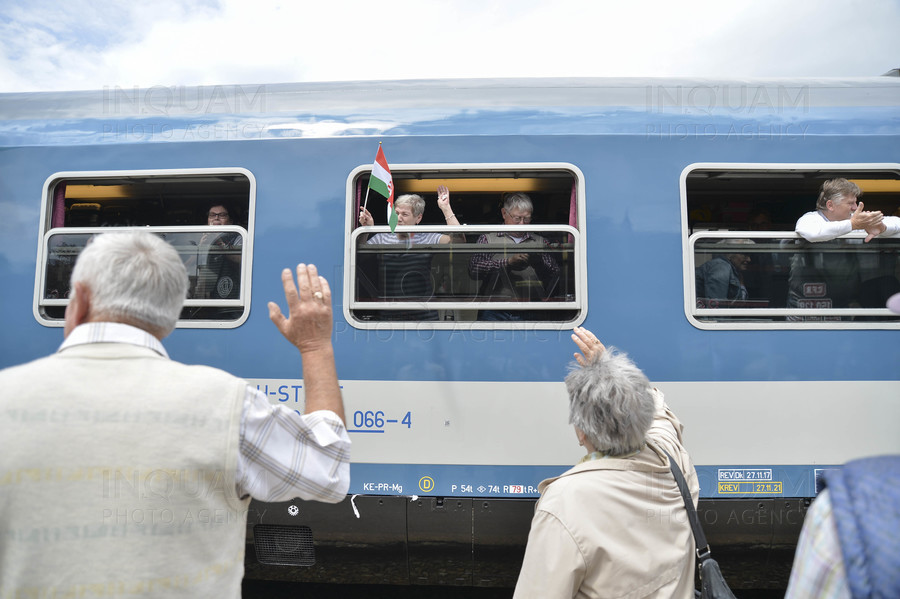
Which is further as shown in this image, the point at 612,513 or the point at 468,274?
the point at 468,274

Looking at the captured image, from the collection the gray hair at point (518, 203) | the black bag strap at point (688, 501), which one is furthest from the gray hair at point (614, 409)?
the gray hair at point (518, 203)

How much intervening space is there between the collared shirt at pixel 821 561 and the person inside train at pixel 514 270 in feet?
7.86

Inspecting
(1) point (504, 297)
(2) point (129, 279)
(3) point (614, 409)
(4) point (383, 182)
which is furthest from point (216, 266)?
(3) point (614, 409)

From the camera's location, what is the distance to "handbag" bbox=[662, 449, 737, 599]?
200 centimetres

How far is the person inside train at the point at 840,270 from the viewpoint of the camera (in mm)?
3375

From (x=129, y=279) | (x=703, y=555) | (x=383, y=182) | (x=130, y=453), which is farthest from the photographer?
(x=383, y=182)

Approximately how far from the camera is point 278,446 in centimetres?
145

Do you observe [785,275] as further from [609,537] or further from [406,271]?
[609,537]

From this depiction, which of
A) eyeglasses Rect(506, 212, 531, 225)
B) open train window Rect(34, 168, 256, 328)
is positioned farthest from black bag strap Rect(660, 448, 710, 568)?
open train window Rect(34, 168, 256, 328)

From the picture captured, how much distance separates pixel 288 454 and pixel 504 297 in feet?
6.81

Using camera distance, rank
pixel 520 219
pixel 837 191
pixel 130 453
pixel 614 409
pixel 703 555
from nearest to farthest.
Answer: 1. pixel 130 453
2. pixel 614 409
3. pixel 703 555
4. pixel 837 191
5. pixel 520 219

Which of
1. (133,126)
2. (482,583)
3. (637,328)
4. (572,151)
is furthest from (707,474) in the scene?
(133,126)

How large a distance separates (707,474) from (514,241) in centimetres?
172

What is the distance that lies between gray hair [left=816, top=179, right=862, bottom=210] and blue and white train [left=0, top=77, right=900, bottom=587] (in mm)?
106
